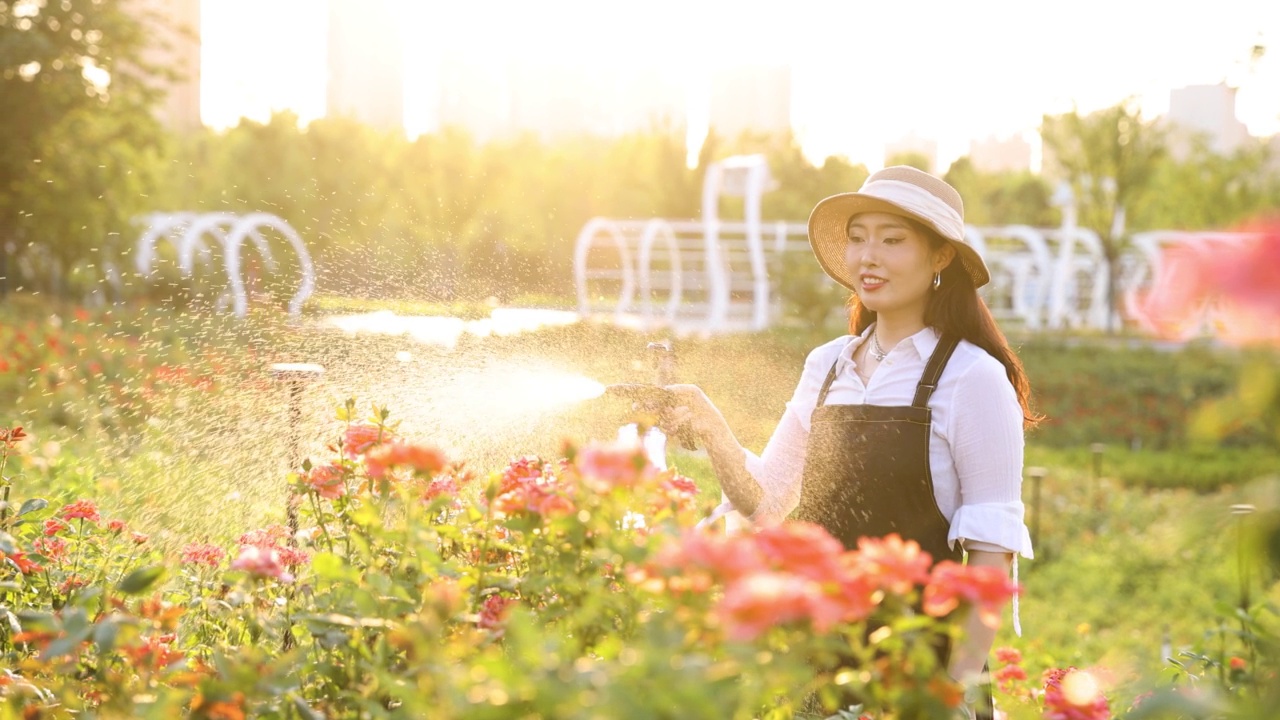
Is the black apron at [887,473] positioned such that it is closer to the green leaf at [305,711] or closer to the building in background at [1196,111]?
the green leaf at [305,711]

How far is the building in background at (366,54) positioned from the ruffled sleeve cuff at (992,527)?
83.4 metres

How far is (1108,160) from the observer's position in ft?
74.6

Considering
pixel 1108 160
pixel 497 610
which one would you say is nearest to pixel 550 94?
pixel 1108 160

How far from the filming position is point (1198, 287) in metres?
1.14

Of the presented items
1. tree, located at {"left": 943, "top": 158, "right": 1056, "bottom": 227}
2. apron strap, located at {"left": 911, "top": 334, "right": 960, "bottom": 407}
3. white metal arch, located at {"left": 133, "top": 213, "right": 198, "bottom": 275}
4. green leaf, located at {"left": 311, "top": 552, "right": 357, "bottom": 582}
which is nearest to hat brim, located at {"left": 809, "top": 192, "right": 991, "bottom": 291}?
apron strap, located at {"left": 911, "top": 334, "right": 960, "bottom": 407}

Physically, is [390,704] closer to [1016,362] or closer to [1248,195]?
[1016,362]

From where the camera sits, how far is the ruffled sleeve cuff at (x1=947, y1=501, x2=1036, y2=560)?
246 cm

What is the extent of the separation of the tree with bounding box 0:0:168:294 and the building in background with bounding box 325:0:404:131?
225 ft

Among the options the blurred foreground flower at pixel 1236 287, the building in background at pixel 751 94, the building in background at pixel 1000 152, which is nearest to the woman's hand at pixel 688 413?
the blurred foreground flower at pixel 1236 287

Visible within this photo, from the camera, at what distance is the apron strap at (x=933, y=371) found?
8.64ft

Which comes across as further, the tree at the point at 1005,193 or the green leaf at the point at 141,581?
the tree at the point at 1005,193

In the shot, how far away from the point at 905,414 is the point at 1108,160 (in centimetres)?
2206

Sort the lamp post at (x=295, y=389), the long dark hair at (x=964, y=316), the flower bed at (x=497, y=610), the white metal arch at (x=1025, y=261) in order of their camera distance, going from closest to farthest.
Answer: the flower bed at (x=497, y=610) < the long dark hair at (x=964, y=316) < the lamp post at (x=295, y=389) < the white metal arch at (x=1025, y=261)

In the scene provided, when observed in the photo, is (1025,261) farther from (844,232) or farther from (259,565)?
(259,565)
